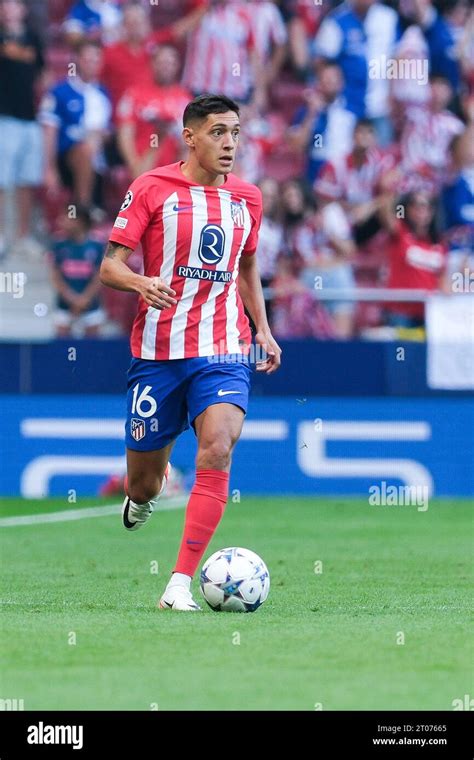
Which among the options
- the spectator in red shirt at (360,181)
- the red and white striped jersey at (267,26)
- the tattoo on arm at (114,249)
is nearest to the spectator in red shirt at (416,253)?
the spectator in red shirt at (360,181)

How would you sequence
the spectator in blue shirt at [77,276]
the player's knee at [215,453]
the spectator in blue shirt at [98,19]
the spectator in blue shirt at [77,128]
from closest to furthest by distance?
the player's knee at [215,453], the spectator in blue shirt at [77,276], the spectator in blue shirt at [77,128], the spectator in blue shirt at [98,19]

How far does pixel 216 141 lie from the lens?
280 inches

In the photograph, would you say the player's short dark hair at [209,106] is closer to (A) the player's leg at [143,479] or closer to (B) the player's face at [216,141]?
(B) the player's face at [216,141]

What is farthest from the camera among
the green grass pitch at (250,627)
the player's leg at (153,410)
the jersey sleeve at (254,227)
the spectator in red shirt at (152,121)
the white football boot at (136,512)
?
the spectator in red shirt at (152,121)

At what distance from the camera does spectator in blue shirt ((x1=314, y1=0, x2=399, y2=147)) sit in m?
16.6

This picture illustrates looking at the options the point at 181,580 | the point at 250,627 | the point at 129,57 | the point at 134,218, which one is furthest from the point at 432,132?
the point at 250,627

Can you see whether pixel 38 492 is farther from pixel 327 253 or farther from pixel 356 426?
pixel 327 253

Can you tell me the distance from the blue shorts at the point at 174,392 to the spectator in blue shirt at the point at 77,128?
8.50 metres

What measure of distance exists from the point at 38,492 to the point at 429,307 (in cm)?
406

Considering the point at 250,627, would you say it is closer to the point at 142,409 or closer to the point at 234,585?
the point at 234,585

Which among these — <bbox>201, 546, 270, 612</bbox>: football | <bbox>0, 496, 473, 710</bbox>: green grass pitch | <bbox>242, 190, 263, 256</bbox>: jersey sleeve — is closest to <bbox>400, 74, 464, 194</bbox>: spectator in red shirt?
<bbox>0, 496, 473, 710</bbox>: green grass pitch

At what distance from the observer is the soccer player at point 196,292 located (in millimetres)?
7035

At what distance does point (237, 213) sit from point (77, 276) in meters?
7.12

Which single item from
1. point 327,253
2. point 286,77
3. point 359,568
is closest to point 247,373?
point 359,568
